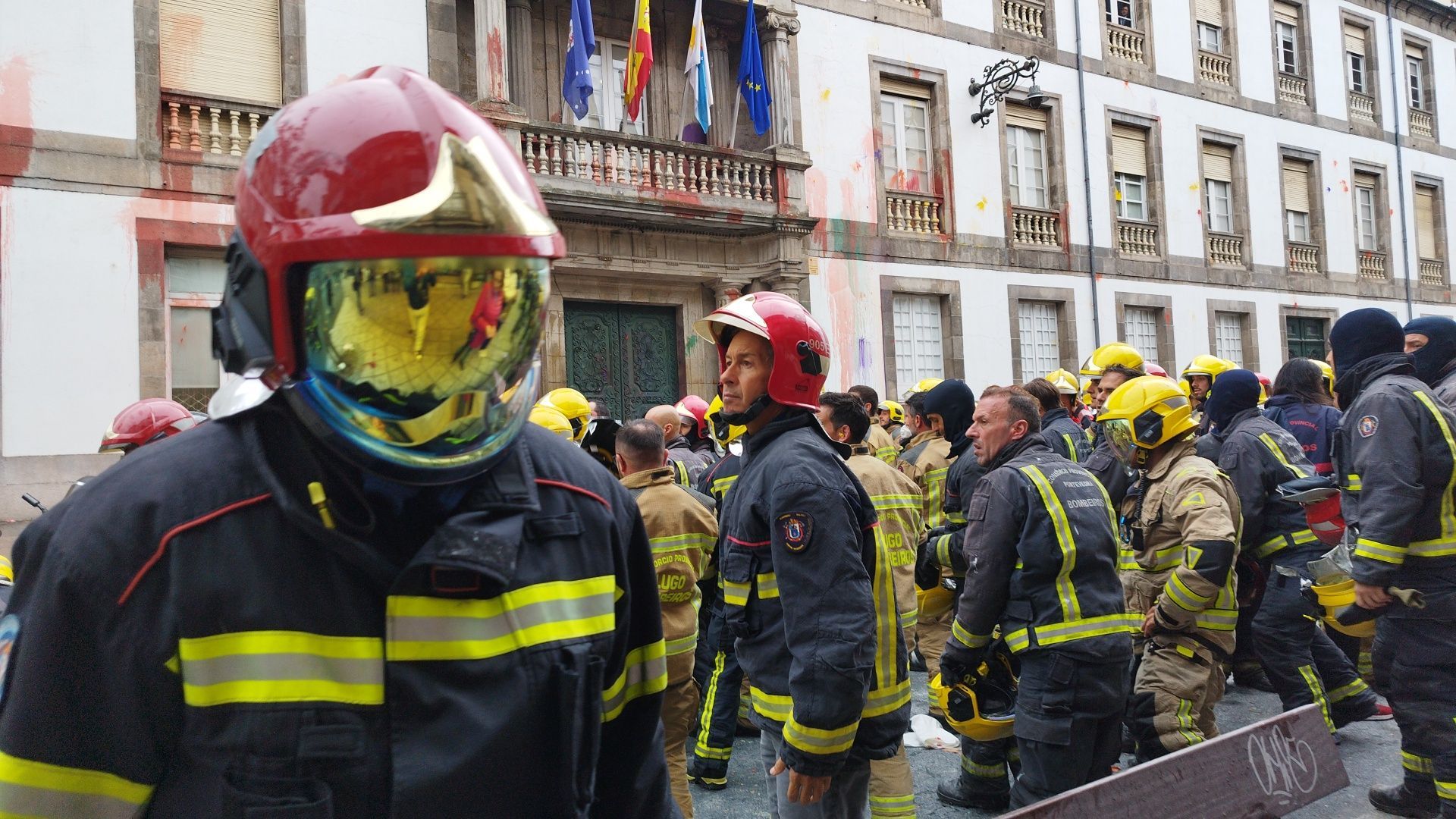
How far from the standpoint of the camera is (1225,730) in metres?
6.02

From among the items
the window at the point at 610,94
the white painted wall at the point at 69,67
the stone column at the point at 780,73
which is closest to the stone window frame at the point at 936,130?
the stone column at the point at 780,73

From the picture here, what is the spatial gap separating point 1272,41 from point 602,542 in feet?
80.3

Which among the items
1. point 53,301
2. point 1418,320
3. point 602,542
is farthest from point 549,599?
point 53,301

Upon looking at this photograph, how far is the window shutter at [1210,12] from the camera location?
20.4 m

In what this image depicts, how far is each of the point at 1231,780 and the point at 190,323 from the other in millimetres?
10463

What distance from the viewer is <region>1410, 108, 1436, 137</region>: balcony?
81.9 ft

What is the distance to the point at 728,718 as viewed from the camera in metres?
5.44

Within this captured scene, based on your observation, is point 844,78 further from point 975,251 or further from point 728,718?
Answer: point 728,718

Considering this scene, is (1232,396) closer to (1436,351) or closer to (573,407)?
(1436,351)

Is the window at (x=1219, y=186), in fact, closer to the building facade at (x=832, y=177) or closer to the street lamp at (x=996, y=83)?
the building facade at (x=832, y=177)

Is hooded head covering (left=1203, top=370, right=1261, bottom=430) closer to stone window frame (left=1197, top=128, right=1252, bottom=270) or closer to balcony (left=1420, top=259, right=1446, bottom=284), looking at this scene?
stone window frame (left=1197, top=128, right=1252, bottom=270)

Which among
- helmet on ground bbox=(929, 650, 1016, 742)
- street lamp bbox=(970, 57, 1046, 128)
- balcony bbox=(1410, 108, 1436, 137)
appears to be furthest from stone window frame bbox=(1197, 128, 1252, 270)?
helmet on ground bbox=(929, 650, 1016, 742)

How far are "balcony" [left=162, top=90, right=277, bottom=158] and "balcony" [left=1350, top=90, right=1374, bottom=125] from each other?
906 inches

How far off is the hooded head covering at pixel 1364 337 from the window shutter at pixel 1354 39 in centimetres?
2294
